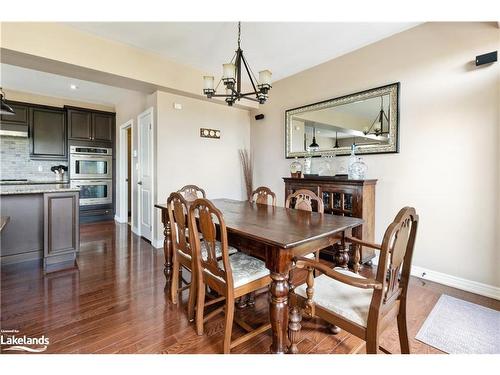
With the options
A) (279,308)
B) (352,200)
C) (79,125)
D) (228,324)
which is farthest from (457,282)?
(79,125)

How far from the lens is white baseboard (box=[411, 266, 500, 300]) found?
2.18m

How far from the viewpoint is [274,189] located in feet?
13.9

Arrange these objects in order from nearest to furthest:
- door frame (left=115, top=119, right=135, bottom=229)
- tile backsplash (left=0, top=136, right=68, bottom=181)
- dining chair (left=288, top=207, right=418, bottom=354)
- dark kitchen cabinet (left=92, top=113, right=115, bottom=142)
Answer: dining chair (left=288, top=207, right=418, bottom=354) < tile backsplash (left=0, top=136, right=68, bottom=181) < door frame (left=115, top=119, right=135, bottom=229) < dark kitchen cabinet (left=92, top=113, right=115, bottom=142)

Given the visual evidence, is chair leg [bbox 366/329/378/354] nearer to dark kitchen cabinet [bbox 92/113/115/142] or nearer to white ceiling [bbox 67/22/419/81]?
white ceiling [bbox 67/22/419/81]

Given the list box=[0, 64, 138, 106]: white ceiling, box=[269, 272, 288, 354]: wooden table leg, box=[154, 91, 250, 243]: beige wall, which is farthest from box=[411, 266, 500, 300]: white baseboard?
Result: box=[0, 64, 138, 106]: white ceiling

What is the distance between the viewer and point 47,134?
480 cm

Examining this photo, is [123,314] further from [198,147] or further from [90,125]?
[90,125]

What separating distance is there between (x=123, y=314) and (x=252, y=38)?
3048mm

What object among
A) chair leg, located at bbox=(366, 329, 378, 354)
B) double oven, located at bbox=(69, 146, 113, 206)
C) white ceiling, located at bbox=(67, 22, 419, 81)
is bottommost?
chair leg, located at bbox=(366, 329, 378, 354)
